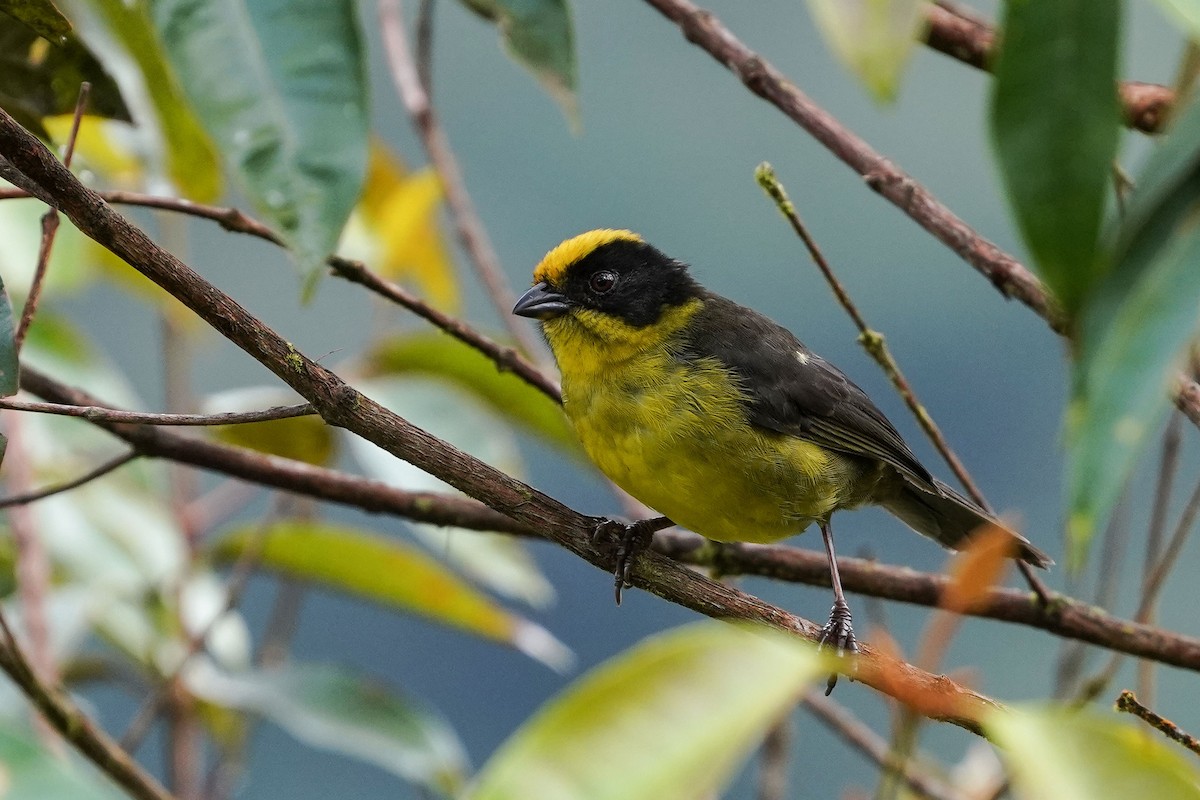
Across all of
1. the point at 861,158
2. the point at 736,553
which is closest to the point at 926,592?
the point at 736,553

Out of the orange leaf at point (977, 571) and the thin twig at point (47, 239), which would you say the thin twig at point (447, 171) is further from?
the orange leaf at point (977, 571)

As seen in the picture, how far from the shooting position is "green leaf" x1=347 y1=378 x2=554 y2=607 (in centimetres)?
333

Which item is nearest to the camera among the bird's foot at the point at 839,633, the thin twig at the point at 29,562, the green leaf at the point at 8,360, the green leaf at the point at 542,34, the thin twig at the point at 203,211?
the green leaf at the point at 8,360

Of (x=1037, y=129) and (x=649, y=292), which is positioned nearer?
(x=1037, y=129)

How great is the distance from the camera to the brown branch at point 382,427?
159cm

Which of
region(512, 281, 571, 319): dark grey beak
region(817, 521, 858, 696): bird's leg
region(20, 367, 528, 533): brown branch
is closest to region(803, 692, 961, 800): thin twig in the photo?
region(817, 521, 858, 696): bird's leg

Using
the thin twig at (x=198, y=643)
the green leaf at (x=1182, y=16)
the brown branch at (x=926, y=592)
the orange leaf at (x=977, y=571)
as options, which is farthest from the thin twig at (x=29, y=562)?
the green leaf at (x=1182, y=16)

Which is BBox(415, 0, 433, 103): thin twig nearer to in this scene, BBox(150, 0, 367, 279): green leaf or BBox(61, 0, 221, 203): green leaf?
BBox(61, 0, 221, 203): green leaf

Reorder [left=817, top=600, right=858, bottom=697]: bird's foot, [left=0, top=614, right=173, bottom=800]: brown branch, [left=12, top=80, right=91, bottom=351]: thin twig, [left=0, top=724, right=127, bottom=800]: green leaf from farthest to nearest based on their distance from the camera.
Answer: [left=817, top=600, right=858, bottom=697]: bird's foot, [left=0, top=614, right=173, bottom=800]: brown branch, [left=12, top=80, right=91, bottom=351]: thin twig, [left=0, top=724, right=127, bottom=800]: green leaf

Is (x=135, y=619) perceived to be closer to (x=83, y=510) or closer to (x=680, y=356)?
(x=83, y=510)

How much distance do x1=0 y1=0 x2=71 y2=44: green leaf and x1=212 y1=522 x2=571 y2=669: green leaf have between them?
5.54 feet

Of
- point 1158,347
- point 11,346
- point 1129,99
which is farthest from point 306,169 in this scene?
point 1129,99

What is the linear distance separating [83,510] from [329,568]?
0.89 metres

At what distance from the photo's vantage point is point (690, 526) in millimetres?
2832
